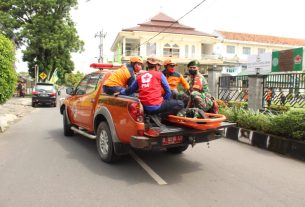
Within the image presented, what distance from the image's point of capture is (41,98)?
22141 millimetres

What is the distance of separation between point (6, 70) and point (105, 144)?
5120mm

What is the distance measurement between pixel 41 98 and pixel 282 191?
1996 cm

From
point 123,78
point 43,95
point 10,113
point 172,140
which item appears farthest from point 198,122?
point 43,95

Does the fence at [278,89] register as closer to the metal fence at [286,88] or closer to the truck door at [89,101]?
the metal fence at [286,88]

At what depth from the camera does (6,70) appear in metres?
9.58

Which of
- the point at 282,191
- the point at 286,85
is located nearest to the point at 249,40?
the point at 286,85

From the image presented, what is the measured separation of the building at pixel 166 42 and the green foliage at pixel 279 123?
33.5 metres

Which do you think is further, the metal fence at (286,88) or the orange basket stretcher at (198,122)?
the metal fence at (286,88)

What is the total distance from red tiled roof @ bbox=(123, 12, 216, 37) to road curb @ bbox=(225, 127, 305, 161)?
34.6 m

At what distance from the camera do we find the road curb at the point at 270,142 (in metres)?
7.03

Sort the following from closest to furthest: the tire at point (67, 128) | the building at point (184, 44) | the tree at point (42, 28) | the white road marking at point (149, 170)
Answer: the white road marking at point (149, 170), the tire at point (67, 128), the tree at point (42, 28), the building at point (184, 44)

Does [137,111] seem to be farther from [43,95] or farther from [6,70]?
[43,95]

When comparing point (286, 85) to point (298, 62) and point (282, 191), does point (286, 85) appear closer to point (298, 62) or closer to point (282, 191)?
point (298, 62)

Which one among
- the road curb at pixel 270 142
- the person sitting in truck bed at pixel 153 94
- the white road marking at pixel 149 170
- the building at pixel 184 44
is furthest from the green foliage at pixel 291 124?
the building at pixel 184 44
